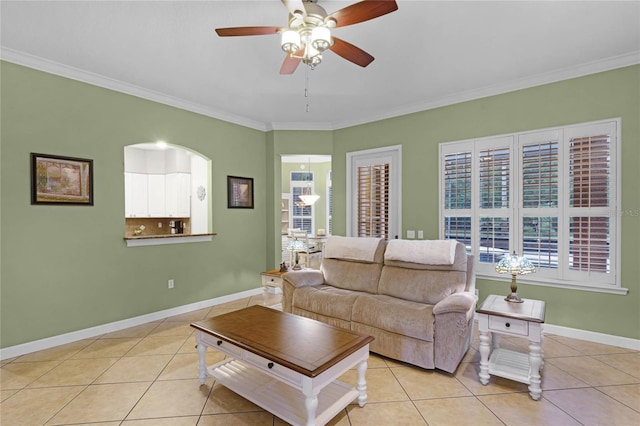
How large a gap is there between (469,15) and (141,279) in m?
4.27

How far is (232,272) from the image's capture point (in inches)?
193

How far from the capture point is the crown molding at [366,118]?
9.95ft

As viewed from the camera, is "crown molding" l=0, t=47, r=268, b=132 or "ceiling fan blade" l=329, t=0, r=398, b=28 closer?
"ceiling fan blade" l=329, t=0, r=398, b=28

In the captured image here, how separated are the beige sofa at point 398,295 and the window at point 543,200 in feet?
2.92

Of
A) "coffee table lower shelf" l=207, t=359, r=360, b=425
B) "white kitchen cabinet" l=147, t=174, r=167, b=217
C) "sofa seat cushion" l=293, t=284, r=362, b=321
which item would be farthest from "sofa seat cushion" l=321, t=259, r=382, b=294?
"white kitchen cabinet" l=147, t=174, r=167, b=217

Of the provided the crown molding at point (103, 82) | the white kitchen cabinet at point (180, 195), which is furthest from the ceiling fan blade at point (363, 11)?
the white kitchen cabinet at point (180, 195)

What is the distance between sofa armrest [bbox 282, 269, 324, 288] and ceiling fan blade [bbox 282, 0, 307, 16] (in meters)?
2.62

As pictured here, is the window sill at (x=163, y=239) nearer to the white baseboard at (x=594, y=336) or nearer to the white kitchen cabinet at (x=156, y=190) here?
the white kitchen cabinet at (x=156, y=190)

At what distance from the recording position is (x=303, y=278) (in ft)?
12.2

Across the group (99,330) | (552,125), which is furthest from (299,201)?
(552,125)

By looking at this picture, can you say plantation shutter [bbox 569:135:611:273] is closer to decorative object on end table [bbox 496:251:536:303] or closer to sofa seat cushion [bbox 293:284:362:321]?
decorative object on end table [bbox 496:251:536:303]

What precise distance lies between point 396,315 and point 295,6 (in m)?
2.43

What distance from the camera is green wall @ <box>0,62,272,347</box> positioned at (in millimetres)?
2973

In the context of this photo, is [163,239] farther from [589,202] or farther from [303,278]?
[589,202]
